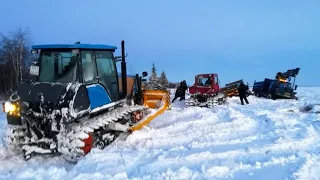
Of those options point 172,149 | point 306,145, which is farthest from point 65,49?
point 306,145

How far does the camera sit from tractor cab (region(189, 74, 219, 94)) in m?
22.1

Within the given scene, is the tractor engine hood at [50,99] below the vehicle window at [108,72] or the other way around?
below

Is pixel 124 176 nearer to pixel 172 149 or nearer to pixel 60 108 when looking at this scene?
pixel 172 149

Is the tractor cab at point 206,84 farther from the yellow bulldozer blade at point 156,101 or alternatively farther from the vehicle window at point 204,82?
the yellow bulldozer blade at point 156,101

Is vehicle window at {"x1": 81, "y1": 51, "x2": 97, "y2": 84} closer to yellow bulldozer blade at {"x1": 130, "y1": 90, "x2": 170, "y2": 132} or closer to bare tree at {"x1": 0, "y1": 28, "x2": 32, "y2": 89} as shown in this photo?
yellow bulldozer blade at {"x1": 130, "y1": 90, "x2": 170, "y2": 132}

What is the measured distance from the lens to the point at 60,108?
6.86m

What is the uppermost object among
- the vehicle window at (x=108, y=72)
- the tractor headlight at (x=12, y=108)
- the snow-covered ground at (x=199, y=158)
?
the vehicle window at (x=108, y=72)

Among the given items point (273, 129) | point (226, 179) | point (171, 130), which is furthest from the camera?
point (171, 130)

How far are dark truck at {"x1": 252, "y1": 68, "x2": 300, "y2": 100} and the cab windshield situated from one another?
83.1 feet

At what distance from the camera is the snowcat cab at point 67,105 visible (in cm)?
686

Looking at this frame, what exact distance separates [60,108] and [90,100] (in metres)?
0.87

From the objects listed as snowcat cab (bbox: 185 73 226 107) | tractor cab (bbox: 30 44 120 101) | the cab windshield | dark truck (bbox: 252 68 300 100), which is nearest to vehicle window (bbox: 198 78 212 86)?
snowcat cab (bbox: 185 73 226 107)

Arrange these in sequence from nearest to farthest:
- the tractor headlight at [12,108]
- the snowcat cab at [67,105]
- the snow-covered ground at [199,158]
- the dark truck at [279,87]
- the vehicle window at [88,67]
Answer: the snow-covered ground at [199,158]
the snowcat cab at [67,105]
the tractor headlight at [12,108]
the vehicle window at [88,67]
the dark truck at [279,87]

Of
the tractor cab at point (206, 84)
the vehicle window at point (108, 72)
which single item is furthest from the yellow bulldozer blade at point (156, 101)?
the tractor cab at point (206, 84)
